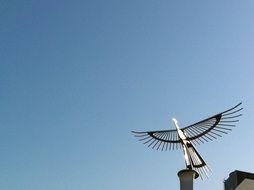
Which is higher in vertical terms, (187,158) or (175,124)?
(175,124)

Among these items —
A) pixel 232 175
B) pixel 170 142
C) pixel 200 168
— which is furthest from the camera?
pixel 232 175

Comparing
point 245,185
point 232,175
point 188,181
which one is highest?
point 232,175

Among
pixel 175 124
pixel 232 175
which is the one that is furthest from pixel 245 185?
pixel 175 124

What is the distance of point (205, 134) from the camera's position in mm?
13430

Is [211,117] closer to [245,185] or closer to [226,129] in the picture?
[226,129]

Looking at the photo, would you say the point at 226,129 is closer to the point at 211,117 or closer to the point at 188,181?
the point at 211,117

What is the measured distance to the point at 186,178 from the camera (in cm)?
1211

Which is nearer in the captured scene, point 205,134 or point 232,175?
point 205,134

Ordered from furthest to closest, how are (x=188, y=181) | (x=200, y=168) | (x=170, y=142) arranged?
1. (x=170, y=142)
2. (x=200, y=168)
3. (x=188, y=181)

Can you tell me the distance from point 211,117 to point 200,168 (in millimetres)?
1420

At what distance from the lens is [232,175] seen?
46.3m

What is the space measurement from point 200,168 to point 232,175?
114 ft

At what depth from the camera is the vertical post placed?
1205 centimetres

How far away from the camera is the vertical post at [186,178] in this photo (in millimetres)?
12055
